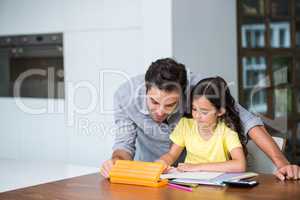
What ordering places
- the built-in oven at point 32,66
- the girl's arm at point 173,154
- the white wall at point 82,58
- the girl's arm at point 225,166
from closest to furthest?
the girl's arm at point 225,166, the girl's arm at point 173,154, the white wall at point 82,58, the built-in oven at point 32,66

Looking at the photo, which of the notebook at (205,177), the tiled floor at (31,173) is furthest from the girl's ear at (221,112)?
the tiled floor at (31,173)

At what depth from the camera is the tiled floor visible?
1.99m

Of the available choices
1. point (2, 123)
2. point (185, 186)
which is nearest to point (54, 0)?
point (2, 123)

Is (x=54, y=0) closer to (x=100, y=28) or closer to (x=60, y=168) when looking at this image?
(x=100, y=28)

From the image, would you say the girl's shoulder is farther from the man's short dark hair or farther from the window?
the window

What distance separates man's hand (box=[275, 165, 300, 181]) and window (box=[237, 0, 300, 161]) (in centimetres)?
163

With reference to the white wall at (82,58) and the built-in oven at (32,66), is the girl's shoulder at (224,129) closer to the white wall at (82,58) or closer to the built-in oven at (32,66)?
the white wall at (82,58)

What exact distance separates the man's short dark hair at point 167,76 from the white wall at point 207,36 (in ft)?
2.47

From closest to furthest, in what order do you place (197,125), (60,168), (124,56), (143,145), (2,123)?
(197,125)
(60,168)
(143,145)
(124,56)
(2,123)

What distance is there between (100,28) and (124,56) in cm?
25

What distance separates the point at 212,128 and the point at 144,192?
0.50 meters

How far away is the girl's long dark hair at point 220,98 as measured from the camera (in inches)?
80.9

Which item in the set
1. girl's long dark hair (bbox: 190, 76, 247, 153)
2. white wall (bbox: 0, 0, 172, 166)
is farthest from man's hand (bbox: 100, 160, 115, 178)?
white wall (bbox: 0, 0, 172, 166)

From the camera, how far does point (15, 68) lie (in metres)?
3.86
